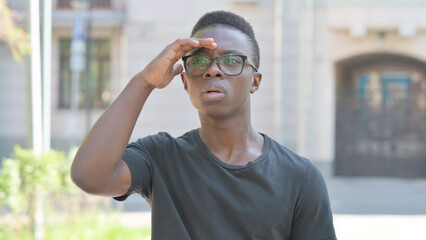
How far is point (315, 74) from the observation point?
1562 centimetres

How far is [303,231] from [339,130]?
45.9 ft

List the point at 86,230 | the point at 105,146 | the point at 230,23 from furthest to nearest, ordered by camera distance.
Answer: the point at 86,230
the point at 230,23
the point at 105,146

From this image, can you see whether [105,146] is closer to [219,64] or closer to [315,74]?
[219,64]

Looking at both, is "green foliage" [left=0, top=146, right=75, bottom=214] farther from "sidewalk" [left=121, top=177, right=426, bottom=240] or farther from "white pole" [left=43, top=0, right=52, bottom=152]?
"sidewalk" [left=121, top=177, right=426, bottom=240]

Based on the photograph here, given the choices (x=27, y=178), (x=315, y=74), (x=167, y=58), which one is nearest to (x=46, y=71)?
(x=27, y=178)

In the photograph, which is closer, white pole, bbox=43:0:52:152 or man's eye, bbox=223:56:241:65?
man's eye, bbox=223:56:241:65

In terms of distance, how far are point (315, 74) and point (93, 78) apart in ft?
21.5

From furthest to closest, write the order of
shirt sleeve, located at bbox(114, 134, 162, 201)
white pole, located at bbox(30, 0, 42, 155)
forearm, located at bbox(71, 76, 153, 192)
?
white pole, located at bbox(30, 0, 42, 155), shirt sleeve, located at bbox(114, 134, 162, 201), forearm, located at bbox(71, 76, 153, 192)

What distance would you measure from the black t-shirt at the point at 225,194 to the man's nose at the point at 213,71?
23 centimetres

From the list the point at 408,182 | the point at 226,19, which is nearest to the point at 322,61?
the point at 408,182

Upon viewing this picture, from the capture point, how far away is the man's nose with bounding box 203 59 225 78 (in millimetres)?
1912

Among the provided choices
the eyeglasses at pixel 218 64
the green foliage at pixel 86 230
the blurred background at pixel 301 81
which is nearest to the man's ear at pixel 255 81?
the eyeglasses at pixel 218 64

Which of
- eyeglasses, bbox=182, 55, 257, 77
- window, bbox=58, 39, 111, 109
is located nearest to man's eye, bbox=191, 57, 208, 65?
eyeglasses, bbox=182, 55, 257, 77

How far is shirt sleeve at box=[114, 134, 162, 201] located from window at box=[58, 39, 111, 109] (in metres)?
16.4
